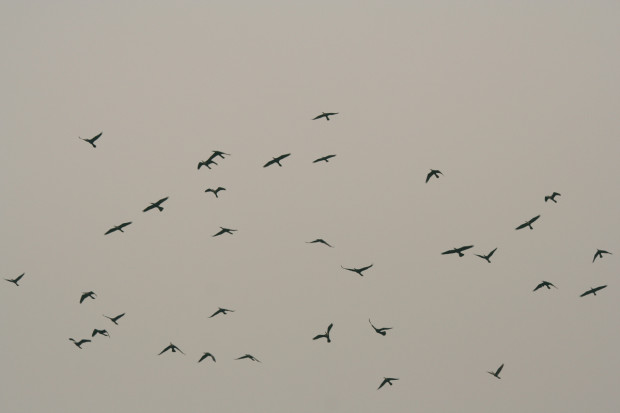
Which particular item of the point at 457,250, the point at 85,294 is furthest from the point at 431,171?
the point at 85,294

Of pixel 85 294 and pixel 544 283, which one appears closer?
pixel 85 294

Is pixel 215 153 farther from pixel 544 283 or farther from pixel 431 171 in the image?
pixel 544 283

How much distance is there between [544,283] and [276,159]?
27.6 meters

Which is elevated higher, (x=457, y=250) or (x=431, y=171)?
Answer: (x=431, y=171)

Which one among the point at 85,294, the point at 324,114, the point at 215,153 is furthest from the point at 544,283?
the point at 85,294

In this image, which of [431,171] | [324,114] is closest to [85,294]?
[324,114]

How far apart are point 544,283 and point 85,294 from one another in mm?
40541

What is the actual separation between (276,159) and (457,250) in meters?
16.7

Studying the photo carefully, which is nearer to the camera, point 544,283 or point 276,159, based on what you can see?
point 276,159

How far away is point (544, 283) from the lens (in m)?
91.5

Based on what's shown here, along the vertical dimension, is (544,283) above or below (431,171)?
below

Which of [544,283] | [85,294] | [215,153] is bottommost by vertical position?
[85,294]

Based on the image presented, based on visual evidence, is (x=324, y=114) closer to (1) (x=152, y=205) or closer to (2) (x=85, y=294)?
(1) (x=152, y=205)

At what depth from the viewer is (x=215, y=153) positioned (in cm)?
8556
